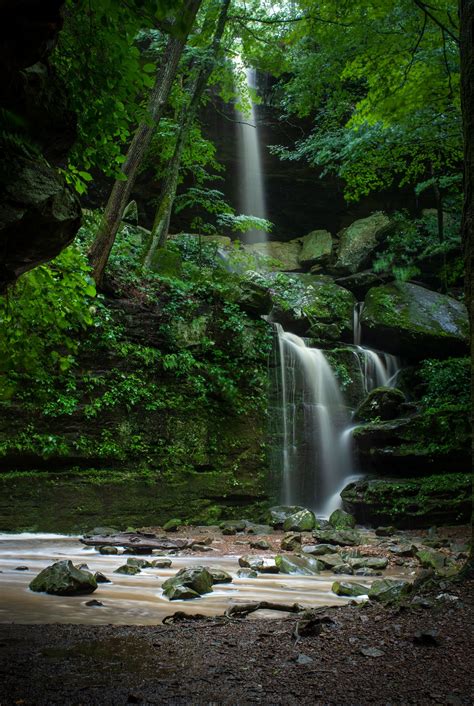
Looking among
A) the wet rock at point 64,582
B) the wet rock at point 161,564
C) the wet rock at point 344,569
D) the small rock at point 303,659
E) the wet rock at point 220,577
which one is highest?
the small rock at point 303,659

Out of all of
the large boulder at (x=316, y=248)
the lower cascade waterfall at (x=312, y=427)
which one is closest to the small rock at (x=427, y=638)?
the lower cascade waterfall at (x=312, y=427)

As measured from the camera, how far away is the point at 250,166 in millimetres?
21422

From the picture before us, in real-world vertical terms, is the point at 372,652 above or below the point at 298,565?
above

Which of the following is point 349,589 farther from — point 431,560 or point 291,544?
point 291,544

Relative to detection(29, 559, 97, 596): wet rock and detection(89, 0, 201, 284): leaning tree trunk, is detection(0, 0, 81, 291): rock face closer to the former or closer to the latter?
detection(29, 559, 97, 596): wet rock

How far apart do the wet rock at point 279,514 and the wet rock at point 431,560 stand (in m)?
3.35

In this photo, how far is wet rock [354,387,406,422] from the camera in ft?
39.3

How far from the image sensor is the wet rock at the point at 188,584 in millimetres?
4211

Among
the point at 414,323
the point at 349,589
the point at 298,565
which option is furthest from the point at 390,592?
the point at 414,323

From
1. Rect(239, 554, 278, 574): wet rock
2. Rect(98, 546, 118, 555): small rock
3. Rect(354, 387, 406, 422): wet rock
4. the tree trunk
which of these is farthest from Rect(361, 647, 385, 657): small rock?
the tree trunk

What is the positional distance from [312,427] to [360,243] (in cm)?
1043

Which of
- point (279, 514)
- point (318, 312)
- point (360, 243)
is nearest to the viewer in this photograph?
point (279, 514)

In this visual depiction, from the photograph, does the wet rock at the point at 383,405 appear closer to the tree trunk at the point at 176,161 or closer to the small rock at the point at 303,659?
the tree trunk at the point at 176,161

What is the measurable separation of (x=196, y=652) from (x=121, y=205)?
8679mm
